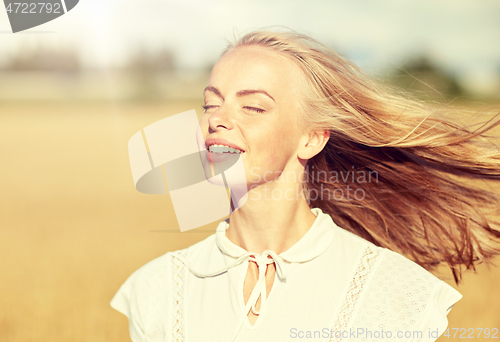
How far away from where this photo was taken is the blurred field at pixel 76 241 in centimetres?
648

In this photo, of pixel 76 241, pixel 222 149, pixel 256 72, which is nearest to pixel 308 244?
pixel 222 149

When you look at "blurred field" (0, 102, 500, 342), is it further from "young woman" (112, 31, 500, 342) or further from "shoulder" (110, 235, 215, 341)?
"shoulder" (110, 235, 215, 341)

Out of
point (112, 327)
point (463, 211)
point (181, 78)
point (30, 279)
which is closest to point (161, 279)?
point (463, 211)

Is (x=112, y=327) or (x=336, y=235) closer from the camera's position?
(x=336, y=235)

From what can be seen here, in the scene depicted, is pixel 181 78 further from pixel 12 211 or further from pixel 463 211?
pixel 463 211

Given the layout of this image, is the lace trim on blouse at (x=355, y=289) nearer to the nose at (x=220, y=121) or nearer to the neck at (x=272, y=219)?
the neck at (x=272, y=219)

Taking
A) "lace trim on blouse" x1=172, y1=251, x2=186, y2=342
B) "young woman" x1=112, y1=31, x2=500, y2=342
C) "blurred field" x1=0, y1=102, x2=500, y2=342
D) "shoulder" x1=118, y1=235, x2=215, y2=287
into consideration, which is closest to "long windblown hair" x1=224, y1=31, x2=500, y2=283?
"young woman" x1=112, y1=31, x2=500, y2=342

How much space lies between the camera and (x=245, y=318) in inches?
88.9

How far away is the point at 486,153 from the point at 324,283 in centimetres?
133

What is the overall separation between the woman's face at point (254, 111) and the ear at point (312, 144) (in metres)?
0.08

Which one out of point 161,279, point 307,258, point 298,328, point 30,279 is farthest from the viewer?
point 30,279

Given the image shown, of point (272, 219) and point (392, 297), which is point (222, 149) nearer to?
point (272, 219)

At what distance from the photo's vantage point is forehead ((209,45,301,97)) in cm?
226

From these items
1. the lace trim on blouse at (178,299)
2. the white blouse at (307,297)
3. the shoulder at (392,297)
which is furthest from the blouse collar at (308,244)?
the lace trim on blouse at (178,299)
